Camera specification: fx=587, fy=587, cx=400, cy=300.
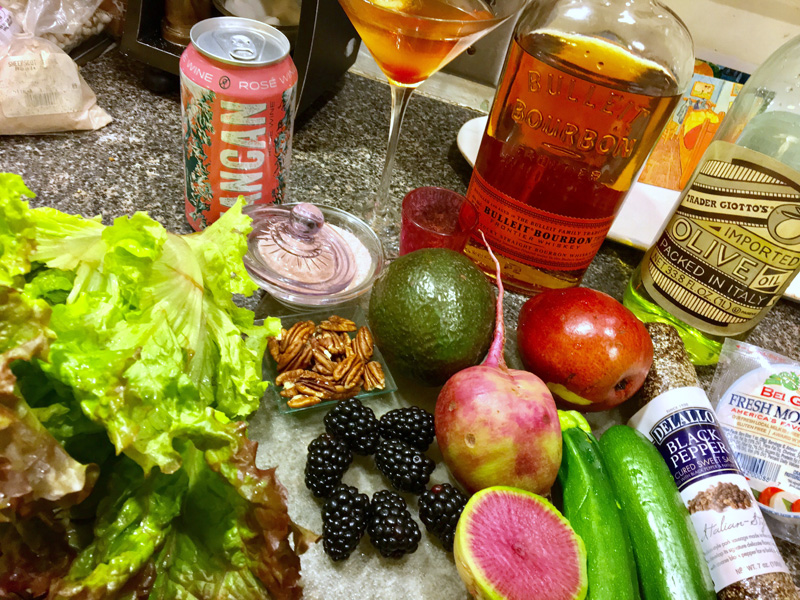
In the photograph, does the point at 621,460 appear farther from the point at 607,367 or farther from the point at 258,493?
the point at 258,493

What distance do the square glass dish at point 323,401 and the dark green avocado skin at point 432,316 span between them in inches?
0.9

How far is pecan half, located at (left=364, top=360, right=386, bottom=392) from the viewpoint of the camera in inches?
28.2

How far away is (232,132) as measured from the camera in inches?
28.7

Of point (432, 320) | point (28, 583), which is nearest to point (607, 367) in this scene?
point (432, 320)

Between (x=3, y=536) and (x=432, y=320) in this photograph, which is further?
(x=432, y=320)

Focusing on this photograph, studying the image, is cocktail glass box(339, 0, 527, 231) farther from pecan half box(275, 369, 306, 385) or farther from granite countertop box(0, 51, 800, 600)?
pecan half box(275, 369, 306, 385)

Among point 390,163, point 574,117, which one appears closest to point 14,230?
point 390,163

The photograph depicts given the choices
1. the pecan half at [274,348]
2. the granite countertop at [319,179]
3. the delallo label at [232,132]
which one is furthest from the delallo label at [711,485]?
the delallo label at [232,132]

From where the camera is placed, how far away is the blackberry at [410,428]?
679mm

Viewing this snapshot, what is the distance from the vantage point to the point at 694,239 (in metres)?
0.77

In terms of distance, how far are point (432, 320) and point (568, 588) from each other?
31cm

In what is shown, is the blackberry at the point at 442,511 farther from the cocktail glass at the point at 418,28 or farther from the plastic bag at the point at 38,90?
the plastic bag at the point at 38,90

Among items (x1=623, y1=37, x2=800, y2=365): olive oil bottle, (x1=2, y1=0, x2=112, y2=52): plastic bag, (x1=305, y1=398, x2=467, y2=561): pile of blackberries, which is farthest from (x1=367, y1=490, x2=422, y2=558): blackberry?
(x1=2, y1=0, x2=112, y2=52): plastic bag

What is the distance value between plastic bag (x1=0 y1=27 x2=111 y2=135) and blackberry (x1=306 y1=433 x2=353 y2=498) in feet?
2.30
